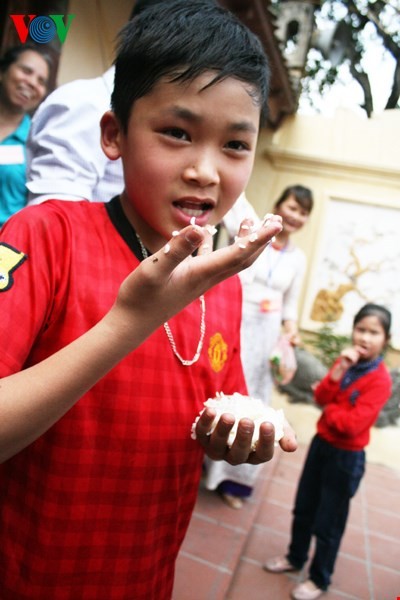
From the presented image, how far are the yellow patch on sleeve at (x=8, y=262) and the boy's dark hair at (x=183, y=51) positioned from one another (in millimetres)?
323

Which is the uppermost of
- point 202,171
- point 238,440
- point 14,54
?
point 14,54

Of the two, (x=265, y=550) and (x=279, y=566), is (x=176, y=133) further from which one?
(x=265, y=550)

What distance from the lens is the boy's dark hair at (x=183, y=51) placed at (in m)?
0.81

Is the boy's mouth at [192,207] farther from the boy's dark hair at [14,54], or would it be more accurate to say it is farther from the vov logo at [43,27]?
the boy's dark hair at [14,54]

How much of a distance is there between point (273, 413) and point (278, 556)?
2188 mm

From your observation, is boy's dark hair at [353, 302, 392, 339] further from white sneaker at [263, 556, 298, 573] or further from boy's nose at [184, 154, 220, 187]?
boy's nose at [184, 154, 220, 187]

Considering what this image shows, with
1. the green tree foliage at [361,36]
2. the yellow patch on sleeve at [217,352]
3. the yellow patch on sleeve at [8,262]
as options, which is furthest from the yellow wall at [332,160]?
the yellow patch on sleeve at [8,262]

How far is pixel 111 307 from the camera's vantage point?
2.41ft

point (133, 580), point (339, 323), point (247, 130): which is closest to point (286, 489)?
point (339, 323)

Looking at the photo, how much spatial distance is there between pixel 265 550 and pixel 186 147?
2.67m

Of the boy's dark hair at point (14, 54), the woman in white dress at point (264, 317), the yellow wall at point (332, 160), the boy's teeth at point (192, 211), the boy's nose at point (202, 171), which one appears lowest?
the woman in white dress at point (264, 317)

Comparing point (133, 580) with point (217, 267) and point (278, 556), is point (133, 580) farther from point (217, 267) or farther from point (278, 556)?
point (278, 556)

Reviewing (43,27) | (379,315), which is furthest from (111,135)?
(379,315)

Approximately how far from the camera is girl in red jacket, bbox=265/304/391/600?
2314 mm
